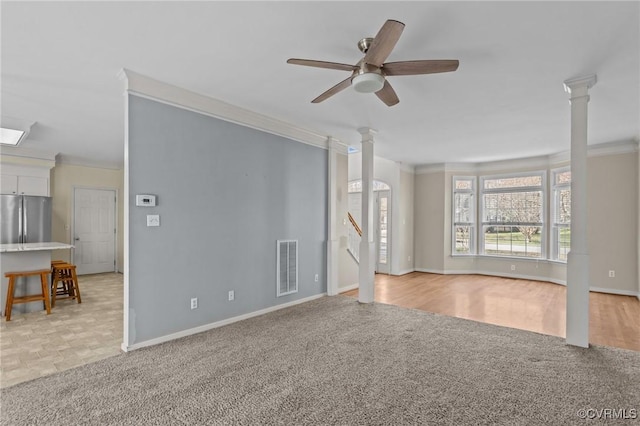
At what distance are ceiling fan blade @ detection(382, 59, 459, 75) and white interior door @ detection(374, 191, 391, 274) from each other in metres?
5.65

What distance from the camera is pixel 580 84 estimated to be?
328cm

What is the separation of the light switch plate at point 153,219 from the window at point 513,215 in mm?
7198

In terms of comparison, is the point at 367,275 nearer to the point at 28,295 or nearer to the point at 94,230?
the point at 28,295

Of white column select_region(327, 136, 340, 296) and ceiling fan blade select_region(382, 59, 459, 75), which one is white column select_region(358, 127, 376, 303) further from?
ceiling fan blade select_region(382, 59, 459, 75)

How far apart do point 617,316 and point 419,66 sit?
467 centimetres

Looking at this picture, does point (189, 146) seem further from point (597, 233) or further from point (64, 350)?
point (597, 233)

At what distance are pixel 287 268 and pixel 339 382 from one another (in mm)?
2385

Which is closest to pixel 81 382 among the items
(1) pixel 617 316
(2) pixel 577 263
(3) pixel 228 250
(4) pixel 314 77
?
(3) pixel 228 250

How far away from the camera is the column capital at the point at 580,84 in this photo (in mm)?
3203

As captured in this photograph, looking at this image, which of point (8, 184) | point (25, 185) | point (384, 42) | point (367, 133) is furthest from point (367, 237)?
point (8, 184)

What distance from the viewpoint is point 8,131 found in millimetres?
4754

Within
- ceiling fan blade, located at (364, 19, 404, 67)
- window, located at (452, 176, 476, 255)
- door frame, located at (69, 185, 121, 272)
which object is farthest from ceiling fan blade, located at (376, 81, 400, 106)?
door frame, located at (69, 185, 121, 272)

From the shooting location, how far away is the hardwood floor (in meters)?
4.03

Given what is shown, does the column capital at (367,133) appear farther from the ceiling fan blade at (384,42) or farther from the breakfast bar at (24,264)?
the breakfast bar at (24,264)
